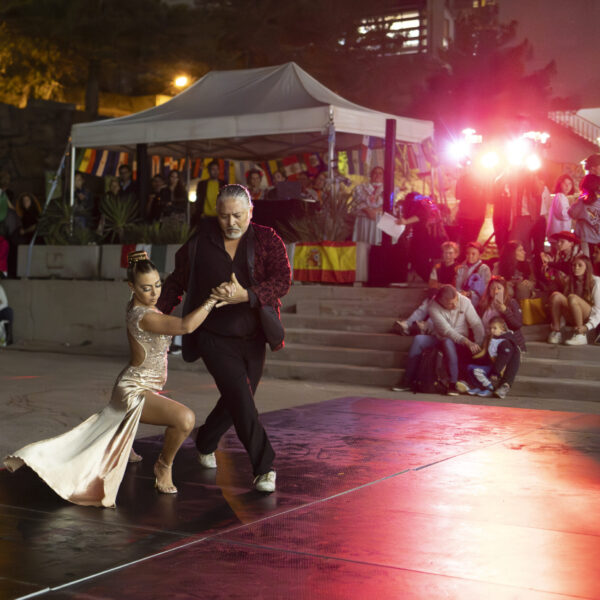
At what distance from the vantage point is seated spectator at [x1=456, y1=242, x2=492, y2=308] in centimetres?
1145

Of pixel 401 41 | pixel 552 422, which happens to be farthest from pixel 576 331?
pixel 401 41

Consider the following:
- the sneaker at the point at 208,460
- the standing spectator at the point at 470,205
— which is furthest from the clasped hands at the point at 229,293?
the standing spectator at the point at 470,205

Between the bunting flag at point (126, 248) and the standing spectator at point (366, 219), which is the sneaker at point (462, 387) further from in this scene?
the bunting flag at point (126, 248)

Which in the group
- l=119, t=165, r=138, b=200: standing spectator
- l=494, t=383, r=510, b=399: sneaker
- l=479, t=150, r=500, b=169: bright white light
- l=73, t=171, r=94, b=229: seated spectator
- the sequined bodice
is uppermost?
l=479, t=150, r=500, b=169: bright white light

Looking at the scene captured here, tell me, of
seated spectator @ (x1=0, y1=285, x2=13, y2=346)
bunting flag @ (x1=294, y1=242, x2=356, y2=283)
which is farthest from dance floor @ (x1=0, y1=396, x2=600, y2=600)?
seated spectator @ (x1=0, y1=285, x2=13, y2=346)

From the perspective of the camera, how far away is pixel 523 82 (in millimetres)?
41344

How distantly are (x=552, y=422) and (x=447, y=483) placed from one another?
298 centimetres

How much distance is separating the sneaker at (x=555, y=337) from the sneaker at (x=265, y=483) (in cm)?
643

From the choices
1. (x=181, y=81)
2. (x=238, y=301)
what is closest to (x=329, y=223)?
(x=238, y=301)

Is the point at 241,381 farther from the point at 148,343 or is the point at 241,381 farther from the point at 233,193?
the point at 233,193

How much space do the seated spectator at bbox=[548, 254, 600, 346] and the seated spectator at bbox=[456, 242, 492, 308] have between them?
871 millimetres

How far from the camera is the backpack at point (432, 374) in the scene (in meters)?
10.6

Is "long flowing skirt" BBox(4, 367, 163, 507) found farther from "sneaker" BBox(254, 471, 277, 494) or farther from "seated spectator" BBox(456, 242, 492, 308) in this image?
"seated spectator" BBox(456, 242, 492, 308)

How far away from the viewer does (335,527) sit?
487 cm
